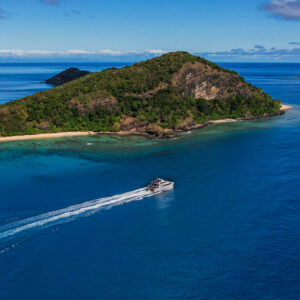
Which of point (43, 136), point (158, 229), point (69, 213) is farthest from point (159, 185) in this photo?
point (43, 136)

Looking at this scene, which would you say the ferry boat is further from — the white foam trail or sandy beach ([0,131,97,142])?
sandy beach ([0,131,97,142])

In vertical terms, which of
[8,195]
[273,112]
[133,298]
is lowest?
[133,298]

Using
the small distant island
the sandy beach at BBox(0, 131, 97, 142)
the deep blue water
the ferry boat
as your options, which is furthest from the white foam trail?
the sandy beach at BBox(0, 131, 97, 142)

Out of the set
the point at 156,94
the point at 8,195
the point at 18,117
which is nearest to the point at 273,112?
the point at 156,94

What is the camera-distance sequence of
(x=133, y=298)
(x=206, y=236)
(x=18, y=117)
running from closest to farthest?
(x=133, y=298), (x=206, y=236), (x=18, y=117)

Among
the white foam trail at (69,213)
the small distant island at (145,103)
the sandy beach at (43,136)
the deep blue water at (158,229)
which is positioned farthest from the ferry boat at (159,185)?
the sandy beach at (43,136)

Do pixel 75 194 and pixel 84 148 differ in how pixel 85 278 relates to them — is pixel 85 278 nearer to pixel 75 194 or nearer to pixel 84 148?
pixel 75 194

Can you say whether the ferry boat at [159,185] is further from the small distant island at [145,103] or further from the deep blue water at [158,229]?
the small distant island at [145,103]
